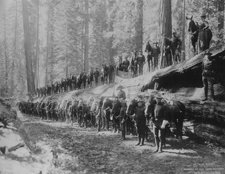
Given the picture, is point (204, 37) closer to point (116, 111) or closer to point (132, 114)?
point (132, 114)

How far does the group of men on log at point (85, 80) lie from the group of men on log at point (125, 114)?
3771 mm

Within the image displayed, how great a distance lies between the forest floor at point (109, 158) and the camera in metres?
6.86

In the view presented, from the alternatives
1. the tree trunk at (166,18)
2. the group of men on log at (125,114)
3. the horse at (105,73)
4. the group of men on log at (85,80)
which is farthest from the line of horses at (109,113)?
the tree trunk at (166,18)

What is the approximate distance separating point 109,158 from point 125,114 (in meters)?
4.64

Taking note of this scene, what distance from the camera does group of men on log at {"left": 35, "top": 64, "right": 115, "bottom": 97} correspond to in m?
23.9

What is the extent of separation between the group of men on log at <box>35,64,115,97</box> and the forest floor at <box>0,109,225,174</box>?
1285 cm

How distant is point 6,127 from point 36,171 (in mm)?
2318

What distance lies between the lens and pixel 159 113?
32.0 feet

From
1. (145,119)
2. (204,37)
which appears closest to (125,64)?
(204,37)

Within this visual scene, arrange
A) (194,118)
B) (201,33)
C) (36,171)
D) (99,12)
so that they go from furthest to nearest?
(99,12), (201,33), (194,118), (36,171)

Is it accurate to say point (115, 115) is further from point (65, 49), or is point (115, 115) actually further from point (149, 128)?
point (65, 49)

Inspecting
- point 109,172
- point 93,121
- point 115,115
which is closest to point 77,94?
point 93,121

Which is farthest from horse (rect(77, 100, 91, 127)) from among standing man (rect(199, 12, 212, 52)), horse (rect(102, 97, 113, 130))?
standing man (rect(199, 12, 212, 52))

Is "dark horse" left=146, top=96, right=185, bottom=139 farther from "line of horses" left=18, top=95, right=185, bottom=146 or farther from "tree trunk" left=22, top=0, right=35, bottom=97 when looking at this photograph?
"tree trunk" left=22, top=0, right=35, bottom=97
